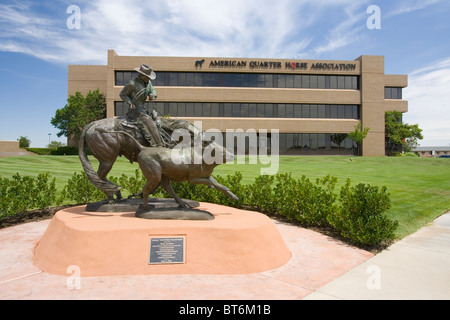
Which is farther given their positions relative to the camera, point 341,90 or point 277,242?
point 341,90

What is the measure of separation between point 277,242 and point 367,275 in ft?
5.69

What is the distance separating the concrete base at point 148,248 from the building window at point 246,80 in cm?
3279

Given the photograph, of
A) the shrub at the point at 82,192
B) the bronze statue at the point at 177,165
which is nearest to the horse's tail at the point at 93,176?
the bronze statue at the point at 177,165

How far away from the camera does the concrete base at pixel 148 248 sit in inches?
215

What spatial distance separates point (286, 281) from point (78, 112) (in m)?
38.5

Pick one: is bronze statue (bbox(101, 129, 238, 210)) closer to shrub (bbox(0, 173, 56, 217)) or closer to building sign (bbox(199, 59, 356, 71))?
shrub (bbox(0, 173, 56, 217))

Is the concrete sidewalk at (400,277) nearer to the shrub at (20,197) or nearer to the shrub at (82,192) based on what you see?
the shrub at (20,197)

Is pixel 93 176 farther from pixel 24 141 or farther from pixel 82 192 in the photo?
pixel 24 141

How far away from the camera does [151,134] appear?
771 cm

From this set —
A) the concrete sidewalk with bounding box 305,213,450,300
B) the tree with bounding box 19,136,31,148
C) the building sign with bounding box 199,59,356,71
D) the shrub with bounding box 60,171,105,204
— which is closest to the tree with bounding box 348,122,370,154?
the building sign with bounding box 199,59,356,71

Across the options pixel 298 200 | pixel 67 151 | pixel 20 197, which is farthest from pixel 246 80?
pixel 20 197

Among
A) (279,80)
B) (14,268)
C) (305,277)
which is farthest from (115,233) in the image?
(279,80)

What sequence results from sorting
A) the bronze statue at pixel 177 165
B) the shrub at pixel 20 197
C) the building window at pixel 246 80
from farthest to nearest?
1. the building window at pixel 246 80
2. the shrub at pixel 20 197
3. the bronze statue at pixel 177 165

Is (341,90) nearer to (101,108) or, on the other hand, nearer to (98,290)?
(101,108)
